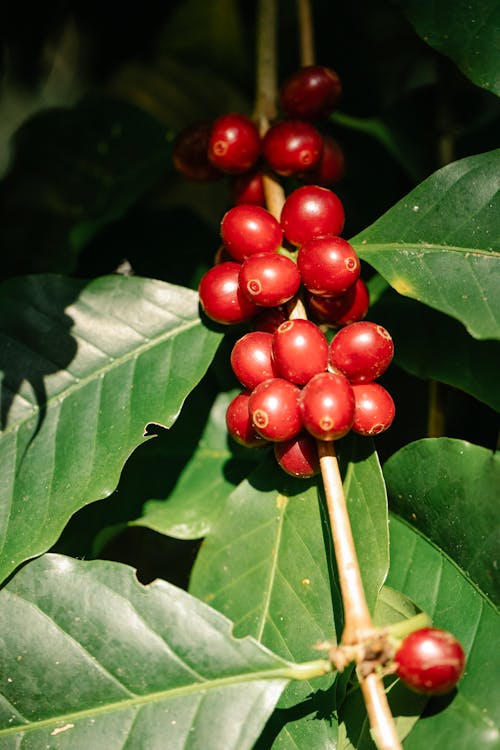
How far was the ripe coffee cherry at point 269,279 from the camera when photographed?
1.44 meters

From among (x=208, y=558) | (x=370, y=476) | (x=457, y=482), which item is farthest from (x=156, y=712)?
(x=457, y=482)

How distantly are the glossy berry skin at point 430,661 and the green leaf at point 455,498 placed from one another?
0.71 feet

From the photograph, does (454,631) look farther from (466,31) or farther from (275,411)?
(466,31)

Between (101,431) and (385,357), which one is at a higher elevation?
(385,357)

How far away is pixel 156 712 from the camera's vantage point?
1325 millimetres

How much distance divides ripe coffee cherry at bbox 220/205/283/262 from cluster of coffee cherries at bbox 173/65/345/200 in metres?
0.25

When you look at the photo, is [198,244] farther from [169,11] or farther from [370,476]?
[169,11]

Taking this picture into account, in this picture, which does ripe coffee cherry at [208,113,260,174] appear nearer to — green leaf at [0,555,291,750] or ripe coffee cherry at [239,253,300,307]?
ripe coffee cherry at [239,253,300,307]

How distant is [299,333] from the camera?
55.4 inches

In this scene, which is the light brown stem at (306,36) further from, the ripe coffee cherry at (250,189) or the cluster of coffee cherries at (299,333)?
the cluster of coffee cherries at (299,333)

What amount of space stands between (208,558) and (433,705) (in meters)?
0.56

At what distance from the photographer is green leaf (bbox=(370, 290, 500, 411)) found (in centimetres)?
162

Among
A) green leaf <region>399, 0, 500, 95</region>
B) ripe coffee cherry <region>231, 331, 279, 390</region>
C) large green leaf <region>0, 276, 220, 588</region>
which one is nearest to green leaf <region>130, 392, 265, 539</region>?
large green leaf <region>0, 276, 220, 588</region>

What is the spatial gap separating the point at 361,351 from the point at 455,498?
348mm
